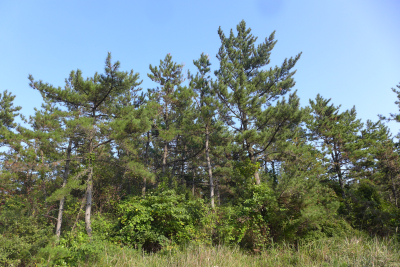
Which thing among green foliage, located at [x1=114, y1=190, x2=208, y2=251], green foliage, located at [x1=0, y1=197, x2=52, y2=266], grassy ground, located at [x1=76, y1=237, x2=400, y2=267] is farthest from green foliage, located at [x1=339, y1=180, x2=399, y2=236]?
green foliage, located at [x1=0, y1=197, x2=52, y2=266]

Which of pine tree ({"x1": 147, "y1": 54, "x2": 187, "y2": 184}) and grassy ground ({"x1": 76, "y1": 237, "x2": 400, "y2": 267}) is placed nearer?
grassy ground ({"x1": 76, "y1": 237, "x2": 400, "y2": 267})

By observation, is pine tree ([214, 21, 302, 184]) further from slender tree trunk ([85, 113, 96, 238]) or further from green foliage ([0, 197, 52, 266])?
green foliage ([0, 197, 52, 266])

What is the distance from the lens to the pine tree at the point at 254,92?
1151 centimetres

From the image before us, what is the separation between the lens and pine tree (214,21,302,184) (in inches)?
453

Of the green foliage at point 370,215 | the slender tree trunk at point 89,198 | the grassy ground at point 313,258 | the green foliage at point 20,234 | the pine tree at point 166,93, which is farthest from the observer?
the pine tree at point 166,93

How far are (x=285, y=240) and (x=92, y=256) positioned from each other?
7441 mm

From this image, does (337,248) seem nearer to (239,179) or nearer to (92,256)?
(239,179)

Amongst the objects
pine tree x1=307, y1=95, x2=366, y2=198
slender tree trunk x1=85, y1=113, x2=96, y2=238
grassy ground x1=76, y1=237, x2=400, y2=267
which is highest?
pine tree x1=307, y1=95, x2=366, y2=198

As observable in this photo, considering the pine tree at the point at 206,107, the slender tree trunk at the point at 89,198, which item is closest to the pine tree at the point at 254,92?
the pine tree at the point at 206,107

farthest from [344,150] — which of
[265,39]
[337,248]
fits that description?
[337,248]

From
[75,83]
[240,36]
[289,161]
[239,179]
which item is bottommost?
[239,179]

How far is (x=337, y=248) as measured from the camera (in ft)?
22.4

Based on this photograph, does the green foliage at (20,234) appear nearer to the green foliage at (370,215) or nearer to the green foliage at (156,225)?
the green foliage at (156,225)

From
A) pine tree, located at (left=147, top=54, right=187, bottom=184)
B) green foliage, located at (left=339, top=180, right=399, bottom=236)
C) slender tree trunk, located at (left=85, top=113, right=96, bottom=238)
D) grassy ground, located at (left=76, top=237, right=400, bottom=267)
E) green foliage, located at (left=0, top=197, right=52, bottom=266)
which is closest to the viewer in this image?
grassy ground, located at (left=76, top=237, right=400, bottom=267)
